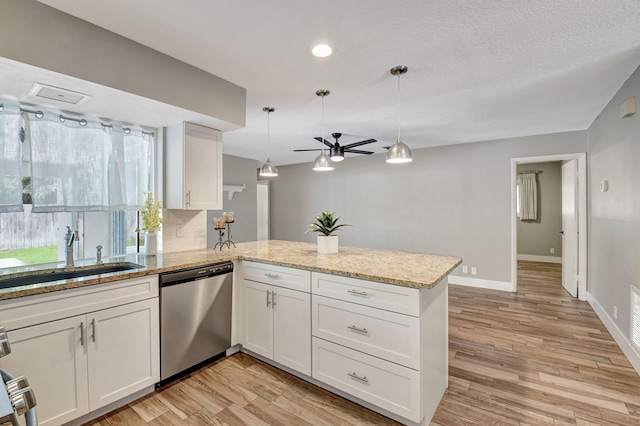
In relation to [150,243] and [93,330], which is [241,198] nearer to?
[150,243]

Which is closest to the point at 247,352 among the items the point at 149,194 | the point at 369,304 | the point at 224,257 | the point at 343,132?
the point at 224,257

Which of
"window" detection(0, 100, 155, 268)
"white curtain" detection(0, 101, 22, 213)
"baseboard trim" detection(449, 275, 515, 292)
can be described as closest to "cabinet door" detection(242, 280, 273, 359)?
"window" detection(0, 100, 155, 268)

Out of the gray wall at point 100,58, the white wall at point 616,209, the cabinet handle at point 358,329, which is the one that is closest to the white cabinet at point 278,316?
the cabinet handle at point 358,329

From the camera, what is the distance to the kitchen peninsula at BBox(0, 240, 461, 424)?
71.1 inches

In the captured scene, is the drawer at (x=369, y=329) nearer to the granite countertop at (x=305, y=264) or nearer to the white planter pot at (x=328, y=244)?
the granite countertop at (x=305, y=264)

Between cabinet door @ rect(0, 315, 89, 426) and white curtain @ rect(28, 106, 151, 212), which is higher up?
white curtain @ rect(28, 106, 151, 212)

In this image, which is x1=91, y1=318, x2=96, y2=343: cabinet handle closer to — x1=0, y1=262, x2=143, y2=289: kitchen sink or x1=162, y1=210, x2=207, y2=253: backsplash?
x1=0, y1=262, x2=143, y2=289: kitchen sink

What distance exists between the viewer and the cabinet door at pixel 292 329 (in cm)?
229

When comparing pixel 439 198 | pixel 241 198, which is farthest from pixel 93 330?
pixel 439 198

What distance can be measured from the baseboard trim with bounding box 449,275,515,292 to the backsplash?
169 inches

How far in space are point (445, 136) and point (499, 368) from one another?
333 centimetres

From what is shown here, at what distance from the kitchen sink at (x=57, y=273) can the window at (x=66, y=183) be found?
1.26 ft

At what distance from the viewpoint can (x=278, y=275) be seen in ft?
8.14

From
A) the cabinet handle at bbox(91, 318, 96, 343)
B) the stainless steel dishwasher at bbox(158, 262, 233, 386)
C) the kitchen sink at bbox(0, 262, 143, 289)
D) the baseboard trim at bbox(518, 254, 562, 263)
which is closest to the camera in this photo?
the cabinet handle at bbox(91, 318, 96, 343)
